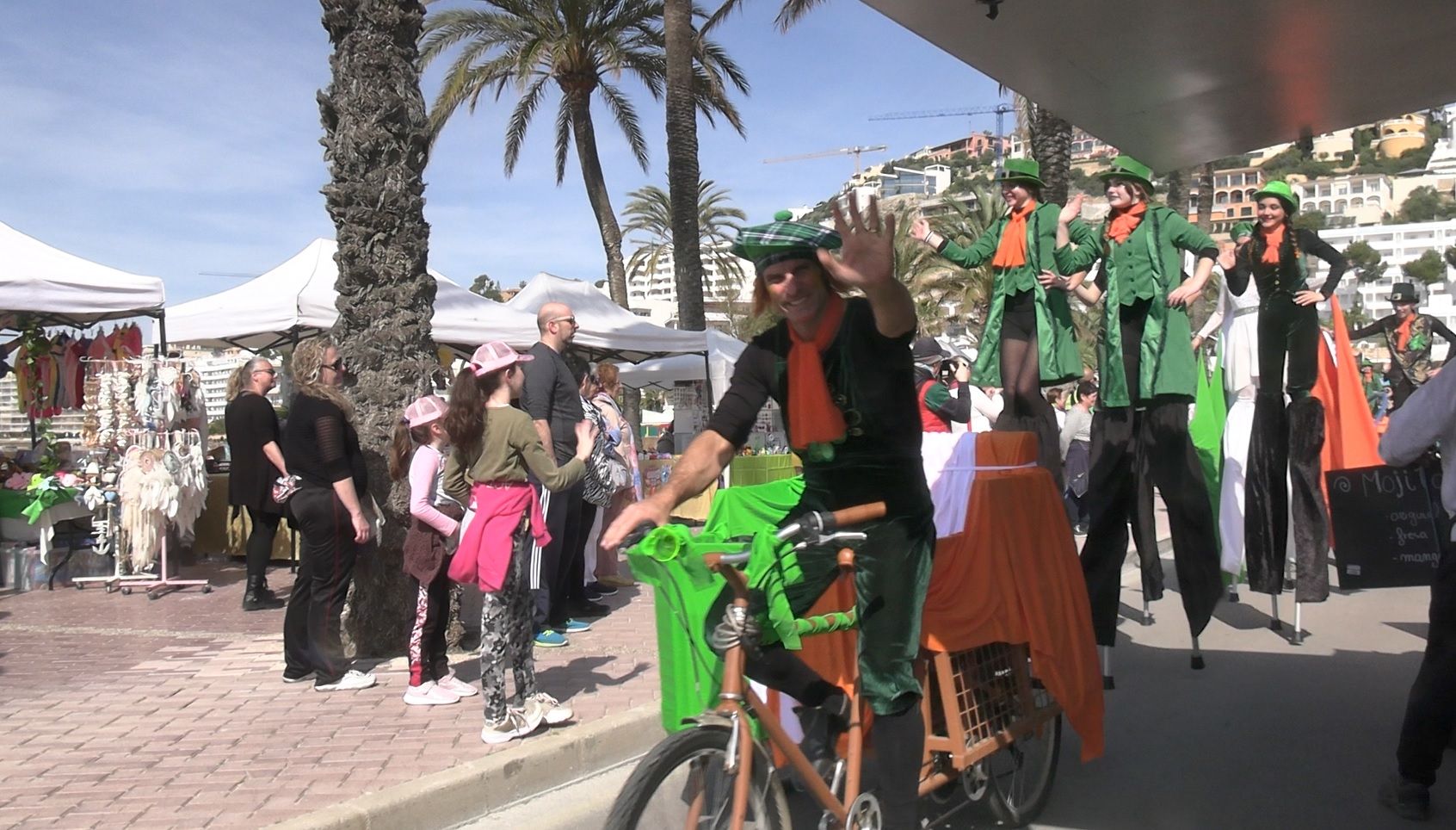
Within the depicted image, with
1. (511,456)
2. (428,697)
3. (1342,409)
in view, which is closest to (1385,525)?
(1342,409)

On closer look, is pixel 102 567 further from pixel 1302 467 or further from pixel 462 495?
pixel 1302 467

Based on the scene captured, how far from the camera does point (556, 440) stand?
7996mm

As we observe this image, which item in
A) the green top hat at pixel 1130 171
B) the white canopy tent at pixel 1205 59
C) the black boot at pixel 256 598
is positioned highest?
the white canopy tent at pixel 1205 59

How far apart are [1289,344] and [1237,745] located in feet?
9.43

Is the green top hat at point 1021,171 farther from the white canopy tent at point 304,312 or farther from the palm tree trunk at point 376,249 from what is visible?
the white canopy tent at point 304,312

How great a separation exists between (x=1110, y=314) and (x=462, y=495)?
3661mm

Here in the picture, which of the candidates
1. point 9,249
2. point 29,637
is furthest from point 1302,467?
point 9,249

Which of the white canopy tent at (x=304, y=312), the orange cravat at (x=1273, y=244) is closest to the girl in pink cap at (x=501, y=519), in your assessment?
the orange cravat at (x=1273, y=244)

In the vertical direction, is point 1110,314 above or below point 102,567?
above

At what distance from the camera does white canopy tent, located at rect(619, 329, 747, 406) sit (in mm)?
20406

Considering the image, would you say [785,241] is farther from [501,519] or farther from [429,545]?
[429,545]

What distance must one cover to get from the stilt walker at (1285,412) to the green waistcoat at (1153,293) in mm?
864

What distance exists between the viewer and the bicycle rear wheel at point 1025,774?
14.0 ft

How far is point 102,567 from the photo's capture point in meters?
11.2
